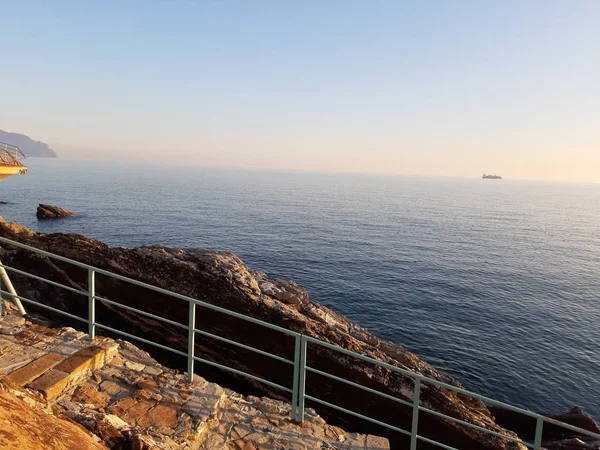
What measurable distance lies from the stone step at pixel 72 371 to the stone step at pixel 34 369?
0.27 ft

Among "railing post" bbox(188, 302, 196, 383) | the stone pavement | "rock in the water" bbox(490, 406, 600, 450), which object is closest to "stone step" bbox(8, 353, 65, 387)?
the stone pavement

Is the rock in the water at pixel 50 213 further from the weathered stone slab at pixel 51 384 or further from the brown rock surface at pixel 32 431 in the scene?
the brown rock surface at pixel 32 431

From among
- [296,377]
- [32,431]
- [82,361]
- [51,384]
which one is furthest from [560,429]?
[32,431]

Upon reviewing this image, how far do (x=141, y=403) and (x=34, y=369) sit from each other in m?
1.83

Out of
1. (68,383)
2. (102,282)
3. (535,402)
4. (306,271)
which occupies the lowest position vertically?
(535,402)

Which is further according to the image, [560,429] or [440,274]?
[440,274]

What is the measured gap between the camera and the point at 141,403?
6148mm

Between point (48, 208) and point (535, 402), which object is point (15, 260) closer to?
point (535, 402)

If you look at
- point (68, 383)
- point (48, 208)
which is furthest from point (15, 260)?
point (48, 208)

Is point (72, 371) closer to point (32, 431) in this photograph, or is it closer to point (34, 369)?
point (34, 369)

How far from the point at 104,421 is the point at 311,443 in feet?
10.00

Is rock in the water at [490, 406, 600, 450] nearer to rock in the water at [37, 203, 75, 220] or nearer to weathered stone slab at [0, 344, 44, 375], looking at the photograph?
weathered stone slab at [0, 344, 44, 375]

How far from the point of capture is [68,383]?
612cm

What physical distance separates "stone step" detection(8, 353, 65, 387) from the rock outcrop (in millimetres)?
9812
